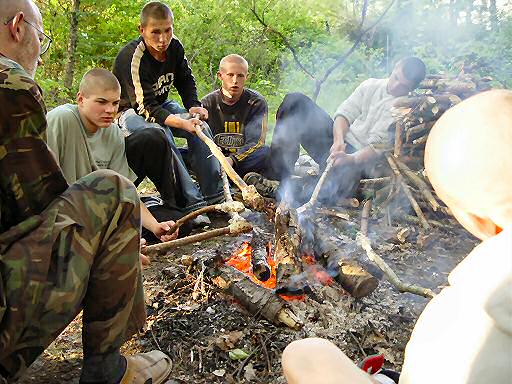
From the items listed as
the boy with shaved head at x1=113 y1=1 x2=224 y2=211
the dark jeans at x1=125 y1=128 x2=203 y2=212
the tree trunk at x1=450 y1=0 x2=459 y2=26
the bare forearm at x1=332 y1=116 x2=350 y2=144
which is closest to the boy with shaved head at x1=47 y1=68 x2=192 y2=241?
the dark jeans at x1=125 y1=128 x2=203 y2=212

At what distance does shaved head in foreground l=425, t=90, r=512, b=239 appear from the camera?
3.52 ft

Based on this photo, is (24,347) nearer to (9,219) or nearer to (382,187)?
(9,219)

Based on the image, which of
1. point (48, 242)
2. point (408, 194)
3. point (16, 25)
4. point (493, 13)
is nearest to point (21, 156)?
point (48, 242)

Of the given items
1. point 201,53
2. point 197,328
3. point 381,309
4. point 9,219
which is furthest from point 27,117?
point 201,53

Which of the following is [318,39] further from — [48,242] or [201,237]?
[48,242]

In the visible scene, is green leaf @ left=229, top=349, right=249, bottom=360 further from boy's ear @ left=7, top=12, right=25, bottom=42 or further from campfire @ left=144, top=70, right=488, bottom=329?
boy's ear @ left=7, top=12, right=25, bottom=42

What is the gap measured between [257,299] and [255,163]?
3.44 meters

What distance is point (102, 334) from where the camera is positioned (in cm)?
201

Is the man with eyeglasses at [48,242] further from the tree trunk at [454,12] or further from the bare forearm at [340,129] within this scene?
the tree trunk at [454,12]

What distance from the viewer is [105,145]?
4.22 m

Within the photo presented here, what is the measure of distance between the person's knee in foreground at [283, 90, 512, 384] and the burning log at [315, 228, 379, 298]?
6.23ft

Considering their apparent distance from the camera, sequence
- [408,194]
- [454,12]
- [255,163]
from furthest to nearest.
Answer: [454,12] → [255,163] → [408,194]

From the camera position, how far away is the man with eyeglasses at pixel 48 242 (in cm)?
173

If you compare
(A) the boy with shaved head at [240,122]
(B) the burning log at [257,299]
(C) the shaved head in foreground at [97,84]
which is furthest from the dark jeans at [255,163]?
(B) the burning log at [257,299]
